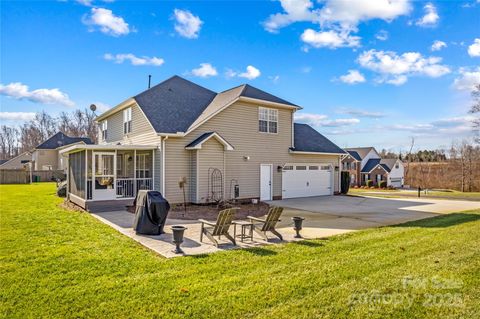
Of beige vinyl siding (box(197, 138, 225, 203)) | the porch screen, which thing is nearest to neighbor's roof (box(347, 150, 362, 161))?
beige vinyl siding (box(197, 138, 225, 203))

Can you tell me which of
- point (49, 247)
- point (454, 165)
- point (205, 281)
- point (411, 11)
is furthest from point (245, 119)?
point (454, 165)

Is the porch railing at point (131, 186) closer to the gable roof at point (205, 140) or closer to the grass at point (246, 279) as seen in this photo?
the gable roof at point (205, 140)

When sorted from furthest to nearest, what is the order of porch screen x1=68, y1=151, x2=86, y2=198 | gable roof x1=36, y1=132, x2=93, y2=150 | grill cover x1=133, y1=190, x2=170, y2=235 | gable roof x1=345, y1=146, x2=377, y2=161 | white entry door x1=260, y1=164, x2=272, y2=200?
gable roof x1=345, y1=146, x2=377, y2=161 < gable roof x1=36, y1=132, x2=93, y2=150 < white entry door x1=260, y1=164, x2=272, y2=200 < porch screen x1=68, y1=151, x2=86, y2=198 < grill cover x1=133, y1=190, x2=170, y2=235

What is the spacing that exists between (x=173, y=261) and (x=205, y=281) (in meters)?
1.32

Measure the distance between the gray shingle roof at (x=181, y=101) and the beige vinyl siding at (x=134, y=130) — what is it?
1.74 ft

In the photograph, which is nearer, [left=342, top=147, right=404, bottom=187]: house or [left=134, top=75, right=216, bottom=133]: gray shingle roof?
[left=134, top=75, right=216, bottom=133]: gray shingle roof

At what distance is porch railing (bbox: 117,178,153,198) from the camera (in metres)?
14.5

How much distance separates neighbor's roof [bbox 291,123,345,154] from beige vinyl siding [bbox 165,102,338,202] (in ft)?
3.10

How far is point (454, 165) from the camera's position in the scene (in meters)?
48.0

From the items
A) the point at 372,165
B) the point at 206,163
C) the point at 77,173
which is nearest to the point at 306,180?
the point at 206,163

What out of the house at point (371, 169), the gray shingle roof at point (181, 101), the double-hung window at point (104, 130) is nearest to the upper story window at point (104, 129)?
the double-hung window at point (104, 130)

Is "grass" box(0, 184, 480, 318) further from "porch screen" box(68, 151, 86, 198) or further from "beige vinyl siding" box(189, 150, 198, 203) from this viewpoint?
"beige vinyl siding" box(189, 150, 198, 203)

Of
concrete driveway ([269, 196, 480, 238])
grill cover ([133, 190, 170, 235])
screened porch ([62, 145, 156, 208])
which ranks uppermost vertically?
screened porch ([62, 145, 156, 208])

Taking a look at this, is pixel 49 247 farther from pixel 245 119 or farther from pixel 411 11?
pixel 411 11
